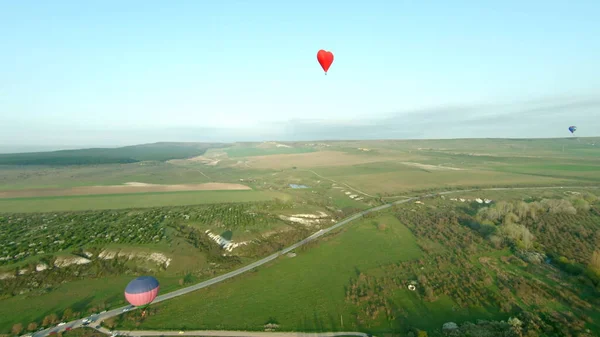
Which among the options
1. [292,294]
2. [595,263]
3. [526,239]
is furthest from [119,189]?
[595,263]

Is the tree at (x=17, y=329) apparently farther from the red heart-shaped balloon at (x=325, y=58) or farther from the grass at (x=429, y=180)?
the grass at (x=429, y=180)

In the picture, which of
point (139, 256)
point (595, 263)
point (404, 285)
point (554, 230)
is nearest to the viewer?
point (404, 285)

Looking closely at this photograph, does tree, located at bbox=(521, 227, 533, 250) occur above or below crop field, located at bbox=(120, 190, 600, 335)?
above

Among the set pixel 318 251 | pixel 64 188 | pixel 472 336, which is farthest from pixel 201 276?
pixel 64 188

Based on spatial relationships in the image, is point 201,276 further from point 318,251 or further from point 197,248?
point 318,251

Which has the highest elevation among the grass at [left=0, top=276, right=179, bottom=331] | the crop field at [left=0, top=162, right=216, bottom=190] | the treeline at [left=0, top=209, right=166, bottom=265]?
the crop field at [left=0, top=162, right=216, bottom=190]

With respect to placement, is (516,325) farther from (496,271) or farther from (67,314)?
(67,314)

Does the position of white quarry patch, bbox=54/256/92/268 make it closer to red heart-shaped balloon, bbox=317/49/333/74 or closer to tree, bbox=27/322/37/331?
tree, bbox=27/322/37/331

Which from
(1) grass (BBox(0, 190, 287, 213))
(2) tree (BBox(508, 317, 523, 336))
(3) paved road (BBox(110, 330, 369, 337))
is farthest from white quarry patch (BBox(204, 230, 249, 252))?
(2) tree (BBox(508, 317, 523, 336))
